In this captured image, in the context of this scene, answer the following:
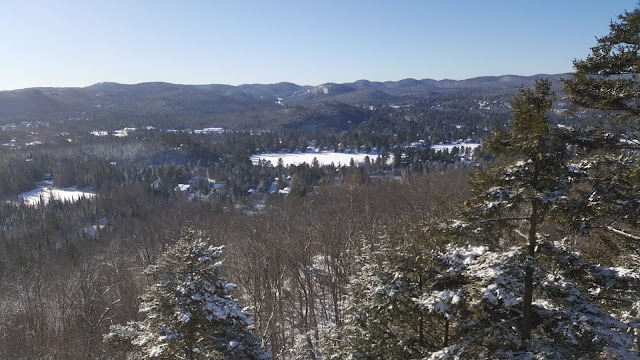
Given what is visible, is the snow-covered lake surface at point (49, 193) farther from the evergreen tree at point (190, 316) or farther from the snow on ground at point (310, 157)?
the evergreen tree at point (190, 316)

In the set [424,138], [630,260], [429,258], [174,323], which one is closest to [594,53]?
[630,260]

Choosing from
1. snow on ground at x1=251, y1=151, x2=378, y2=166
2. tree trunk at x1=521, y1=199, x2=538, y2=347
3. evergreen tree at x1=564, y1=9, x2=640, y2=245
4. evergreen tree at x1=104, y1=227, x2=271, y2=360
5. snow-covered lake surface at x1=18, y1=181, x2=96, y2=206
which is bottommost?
snow-covered lake surface at x1=18, y1=181, x2=96, y2=206

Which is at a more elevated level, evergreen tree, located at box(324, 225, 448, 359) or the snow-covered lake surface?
evergreen tree, located at box(324, 225, 448, 359)

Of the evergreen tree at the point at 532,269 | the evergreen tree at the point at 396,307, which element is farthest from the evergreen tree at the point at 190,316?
the evergreen tree at the point at 532,269

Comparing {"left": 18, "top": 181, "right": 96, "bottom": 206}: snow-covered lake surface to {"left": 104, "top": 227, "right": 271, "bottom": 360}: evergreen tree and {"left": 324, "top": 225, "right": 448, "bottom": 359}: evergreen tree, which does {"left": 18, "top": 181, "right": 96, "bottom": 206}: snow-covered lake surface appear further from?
{"left": 324, "top": 225, "right": 448, "bottom": 359}: evergreen tree

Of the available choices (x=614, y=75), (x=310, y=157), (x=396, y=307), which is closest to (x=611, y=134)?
(x=614, y=75)

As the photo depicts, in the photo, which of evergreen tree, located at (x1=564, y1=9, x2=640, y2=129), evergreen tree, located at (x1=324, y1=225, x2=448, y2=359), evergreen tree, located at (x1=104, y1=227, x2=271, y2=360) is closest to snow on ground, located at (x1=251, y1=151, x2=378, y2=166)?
evergreen tree, located at (x1=324, y1=225, x2=448, y2=359)

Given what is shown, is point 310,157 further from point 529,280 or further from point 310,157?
point 529,280

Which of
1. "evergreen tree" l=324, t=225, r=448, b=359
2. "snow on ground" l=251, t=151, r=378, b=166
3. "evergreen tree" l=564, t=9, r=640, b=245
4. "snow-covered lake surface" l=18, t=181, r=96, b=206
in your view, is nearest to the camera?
"evergreen tree" l=564, t=9, r=640, b=245
